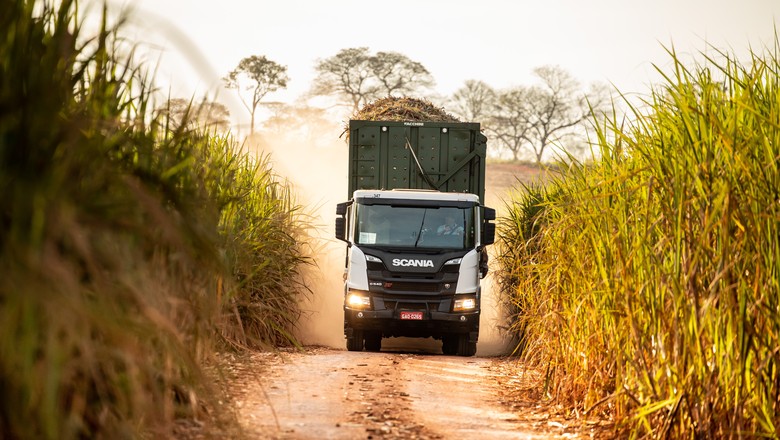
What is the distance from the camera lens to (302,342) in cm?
1494

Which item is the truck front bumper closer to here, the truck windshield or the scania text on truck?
the scania text on truck

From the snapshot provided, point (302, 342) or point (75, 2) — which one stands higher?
point (75, 2)

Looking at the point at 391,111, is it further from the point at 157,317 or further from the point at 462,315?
the point at 157,317

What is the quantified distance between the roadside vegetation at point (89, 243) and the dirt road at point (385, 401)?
75 cm

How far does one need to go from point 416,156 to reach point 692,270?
10.2 metres

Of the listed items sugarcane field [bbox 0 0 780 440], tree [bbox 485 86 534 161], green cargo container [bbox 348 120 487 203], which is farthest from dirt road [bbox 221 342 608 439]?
tree [bbox 485 86 534 161]

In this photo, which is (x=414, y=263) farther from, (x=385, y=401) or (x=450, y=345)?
(x=385, y=401)

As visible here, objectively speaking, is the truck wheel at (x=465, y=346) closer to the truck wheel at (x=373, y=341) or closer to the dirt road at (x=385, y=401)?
the truck wheel at (x=373, y=341)

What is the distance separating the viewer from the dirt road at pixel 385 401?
678 centimetres

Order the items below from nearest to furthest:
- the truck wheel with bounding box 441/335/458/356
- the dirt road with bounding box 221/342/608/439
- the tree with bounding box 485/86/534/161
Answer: the dirt road with bounding box 221/342/608/439 → the truck wheel with bounding box 441/335/458/356 → the tree with bounding box 485/86/534/161

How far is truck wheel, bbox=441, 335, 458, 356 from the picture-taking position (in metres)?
14.4

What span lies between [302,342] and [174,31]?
1070 centimetres

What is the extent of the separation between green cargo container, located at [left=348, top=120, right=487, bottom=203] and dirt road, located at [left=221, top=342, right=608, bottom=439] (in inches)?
163

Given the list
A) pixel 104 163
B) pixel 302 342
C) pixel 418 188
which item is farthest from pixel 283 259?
pixel 104 163
